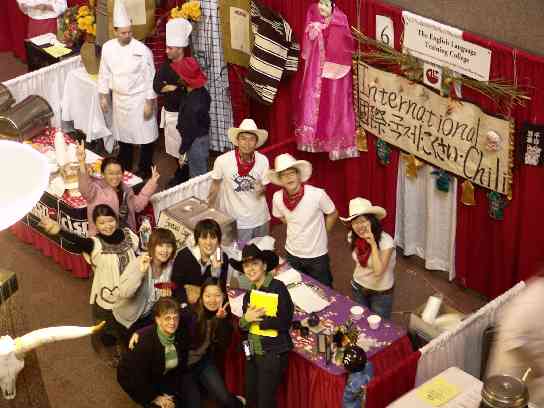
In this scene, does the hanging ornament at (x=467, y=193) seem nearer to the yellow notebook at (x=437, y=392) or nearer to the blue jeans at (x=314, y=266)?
the blue jeans at (x=314, y=266)

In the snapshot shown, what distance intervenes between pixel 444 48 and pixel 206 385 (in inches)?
103

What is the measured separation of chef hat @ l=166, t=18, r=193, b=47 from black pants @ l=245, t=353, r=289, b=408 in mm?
3187

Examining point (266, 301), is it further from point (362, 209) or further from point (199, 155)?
point (199, 155)

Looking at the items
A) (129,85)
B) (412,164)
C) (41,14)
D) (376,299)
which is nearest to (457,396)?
(376,299)

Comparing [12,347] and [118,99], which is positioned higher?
[12,347]

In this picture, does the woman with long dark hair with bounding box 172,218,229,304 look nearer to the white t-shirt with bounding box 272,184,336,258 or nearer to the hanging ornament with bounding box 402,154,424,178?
the white t-shirt with bounding box 272,184,336,258

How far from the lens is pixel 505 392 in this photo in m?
2.28

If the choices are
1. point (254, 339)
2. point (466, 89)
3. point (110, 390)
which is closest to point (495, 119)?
point (466, 89)

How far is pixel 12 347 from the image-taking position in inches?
98.6

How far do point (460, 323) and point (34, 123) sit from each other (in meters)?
4.16

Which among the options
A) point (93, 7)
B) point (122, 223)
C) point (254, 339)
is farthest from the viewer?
point (93, 7)

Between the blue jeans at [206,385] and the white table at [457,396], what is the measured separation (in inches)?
46.6

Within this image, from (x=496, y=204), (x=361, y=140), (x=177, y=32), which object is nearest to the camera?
(x=496, y=204)

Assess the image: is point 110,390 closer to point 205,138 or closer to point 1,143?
point 205,138
